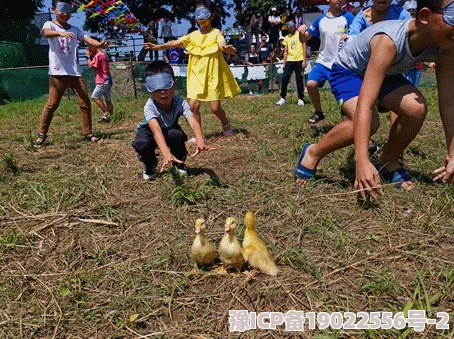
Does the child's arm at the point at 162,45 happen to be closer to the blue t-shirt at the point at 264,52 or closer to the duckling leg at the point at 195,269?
the duckling leg at the point at 195,269

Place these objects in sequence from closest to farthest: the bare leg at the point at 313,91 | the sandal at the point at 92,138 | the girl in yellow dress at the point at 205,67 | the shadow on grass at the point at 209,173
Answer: the shadow on grass at the point at 209,173 → the girl in yellow dress at the point at 205,67 → the sandal at the point at 92,138 → the bare leg at the point at 313,91

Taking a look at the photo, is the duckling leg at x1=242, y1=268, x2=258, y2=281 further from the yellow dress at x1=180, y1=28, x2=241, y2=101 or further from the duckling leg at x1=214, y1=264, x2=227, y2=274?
the yellow dress at x1=180, y1=28, x2=241, y2=101

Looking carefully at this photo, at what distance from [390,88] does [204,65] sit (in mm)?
2534

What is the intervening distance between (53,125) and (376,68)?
216 inches

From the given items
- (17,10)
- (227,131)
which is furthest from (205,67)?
(17,10)

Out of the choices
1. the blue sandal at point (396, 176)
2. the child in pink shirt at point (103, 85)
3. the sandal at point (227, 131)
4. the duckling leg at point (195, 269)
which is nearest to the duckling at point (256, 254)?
the duckling leg at point (195, 269)

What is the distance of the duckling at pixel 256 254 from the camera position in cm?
183

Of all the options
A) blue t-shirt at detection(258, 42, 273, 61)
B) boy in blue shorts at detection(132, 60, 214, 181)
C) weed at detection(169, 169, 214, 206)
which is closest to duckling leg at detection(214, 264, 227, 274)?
weed at detection(169, 169, 214, 206)

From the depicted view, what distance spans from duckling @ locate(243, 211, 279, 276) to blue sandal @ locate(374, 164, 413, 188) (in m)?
1.29

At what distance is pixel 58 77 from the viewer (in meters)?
4.60

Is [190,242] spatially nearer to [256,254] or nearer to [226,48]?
[256,254]

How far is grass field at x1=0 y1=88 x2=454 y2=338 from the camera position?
1.65 m

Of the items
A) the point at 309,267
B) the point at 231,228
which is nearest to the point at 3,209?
the point at 231,228

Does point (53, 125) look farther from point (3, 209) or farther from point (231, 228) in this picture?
point (231, 228)
